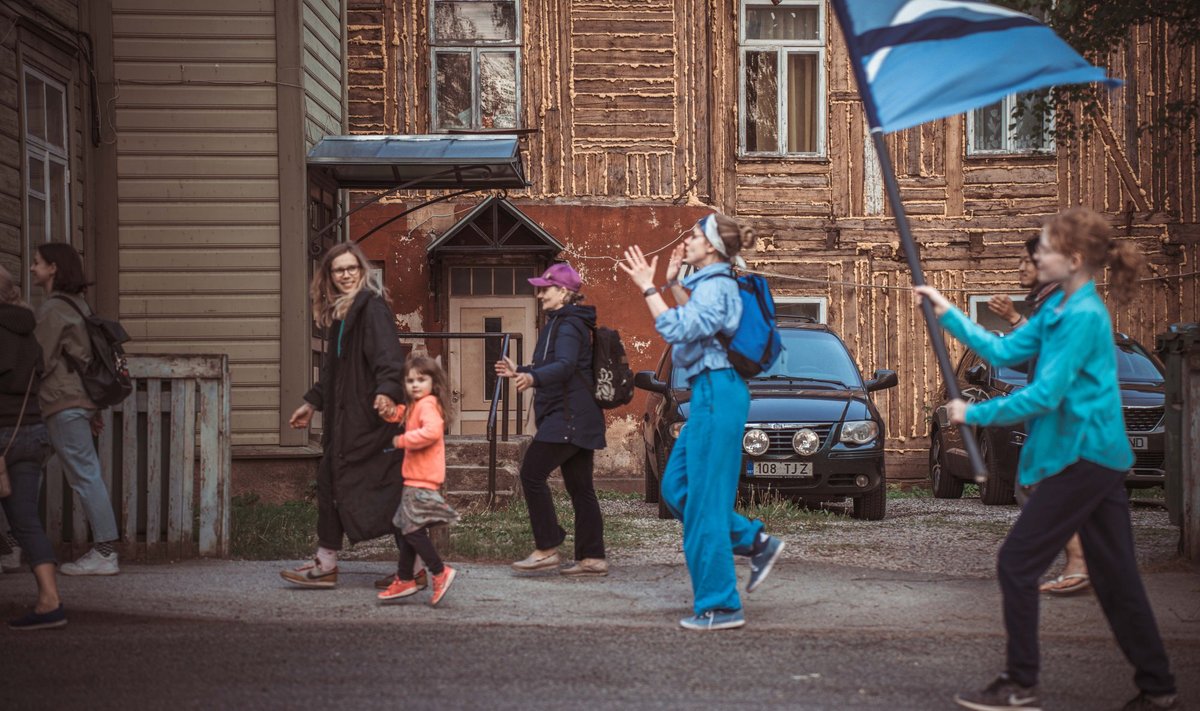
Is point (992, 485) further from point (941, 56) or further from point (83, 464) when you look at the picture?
point (83, 464)

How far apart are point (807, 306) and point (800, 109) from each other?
9.09ft

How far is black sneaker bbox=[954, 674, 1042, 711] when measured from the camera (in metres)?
5.06

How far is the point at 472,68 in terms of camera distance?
19844mm

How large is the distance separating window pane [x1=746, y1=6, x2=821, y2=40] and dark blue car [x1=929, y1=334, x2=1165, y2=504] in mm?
6414

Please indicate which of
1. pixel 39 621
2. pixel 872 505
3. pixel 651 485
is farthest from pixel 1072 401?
pixel 651 485

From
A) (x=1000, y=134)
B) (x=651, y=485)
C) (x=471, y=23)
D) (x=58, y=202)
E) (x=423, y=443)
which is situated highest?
(x=471, y=23)

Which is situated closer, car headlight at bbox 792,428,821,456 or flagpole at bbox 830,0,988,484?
flagpole at bbox 830,0,988,484

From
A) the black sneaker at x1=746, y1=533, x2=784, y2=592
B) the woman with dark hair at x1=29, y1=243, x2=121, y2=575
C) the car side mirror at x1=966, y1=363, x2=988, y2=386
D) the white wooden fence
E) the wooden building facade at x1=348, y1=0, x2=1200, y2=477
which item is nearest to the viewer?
the black sneaker at x1=746, y1=533, x2=784, y2=592

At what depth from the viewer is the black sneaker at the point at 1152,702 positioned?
5082 mm

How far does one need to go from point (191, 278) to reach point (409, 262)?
685 centimetres

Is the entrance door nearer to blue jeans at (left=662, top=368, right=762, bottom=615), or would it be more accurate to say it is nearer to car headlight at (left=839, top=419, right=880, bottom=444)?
car headlight at (left=839, top=419, right=880, bottom=444)

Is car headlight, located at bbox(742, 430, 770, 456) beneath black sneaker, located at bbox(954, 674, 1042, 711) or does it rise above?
above

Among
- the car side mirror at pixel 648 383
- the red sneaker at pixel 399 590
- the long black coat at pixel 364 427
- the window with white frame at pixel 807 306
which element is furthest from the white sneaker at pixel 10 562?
the window with white frame at pixel 807 306

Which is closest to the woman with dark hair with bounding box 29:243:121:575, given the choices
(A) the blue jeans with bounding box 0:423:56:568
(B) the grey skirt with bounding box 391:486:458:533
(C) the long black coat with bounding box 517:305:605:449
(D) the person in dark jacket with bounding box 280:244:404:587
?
(A) the blue jeans with bounding box 0:423:56:568
